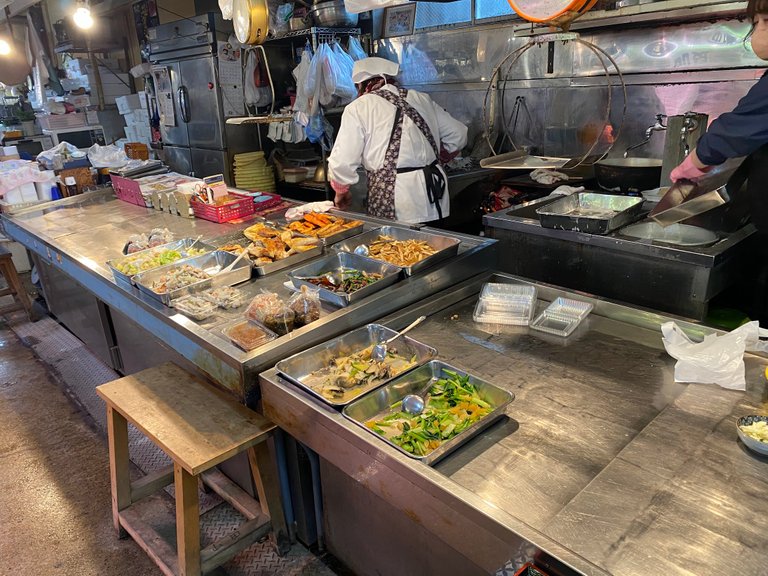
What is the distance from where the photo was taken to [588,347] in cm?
190

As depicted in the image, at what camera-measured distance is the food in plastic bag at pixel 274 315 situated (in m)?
1.93

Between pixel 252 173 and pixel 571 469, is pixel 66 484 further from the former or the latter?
pixel 252 173

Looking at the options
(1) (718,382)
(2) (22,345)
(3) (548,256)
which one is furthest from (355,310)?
(2) (22,345)

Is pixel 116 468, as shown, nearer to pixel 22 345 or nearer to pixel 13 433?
pixel 13 433

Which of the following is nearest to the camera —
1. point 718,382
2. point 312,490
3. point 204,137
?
point 718,382

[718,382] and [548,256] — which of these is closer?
[718,382]

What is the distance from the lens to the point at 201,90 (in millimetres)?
6512

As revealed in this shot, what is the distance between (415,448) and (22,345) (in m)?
4.06

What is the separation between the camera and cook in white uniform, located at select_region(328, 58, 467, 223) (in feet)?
11.6

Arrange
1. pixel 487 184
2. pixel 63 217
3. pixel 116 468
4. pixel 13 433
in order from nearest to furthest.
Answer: pixel 116 468 → pixel 13 433 → pixel 63 217 → pixel 487 184

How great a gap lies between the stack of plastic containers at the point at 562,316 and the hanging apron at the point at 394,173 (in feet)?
5.90

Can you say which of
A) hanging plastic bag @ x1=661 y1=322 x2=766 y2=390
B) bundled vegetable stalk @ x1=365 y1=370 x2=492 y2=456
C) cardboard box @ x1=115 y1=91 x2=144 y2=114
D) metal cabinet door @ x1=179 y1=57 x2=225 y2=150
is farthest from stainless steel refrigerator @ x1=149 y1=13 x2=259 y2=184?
hanging plastic bag @ x1=661 y1=322 x2=766 y2=390

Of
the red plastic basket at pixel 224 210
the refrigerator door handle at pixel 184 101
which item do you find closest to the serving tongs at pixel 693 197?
the red plastic basket at pixel 224 210

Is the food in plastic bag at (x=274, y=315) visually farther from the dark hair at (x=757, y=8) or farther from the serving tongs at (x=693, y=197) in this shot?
the dark hair at (x=757, y=8)
